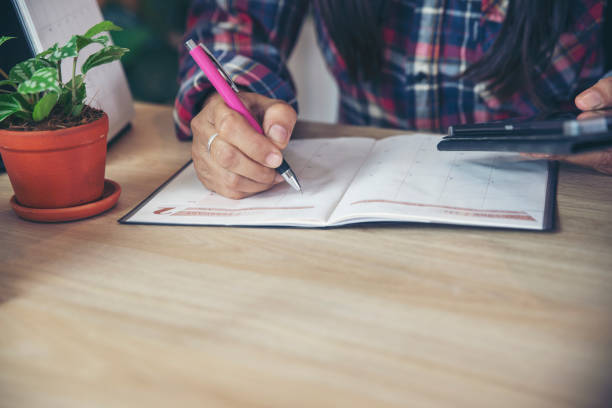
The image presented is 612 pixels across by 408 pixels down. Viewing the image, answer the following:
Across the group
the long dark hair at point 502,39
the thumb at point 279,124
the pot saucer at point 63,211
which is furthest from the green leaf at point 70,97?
the long dark hair at point 502,39

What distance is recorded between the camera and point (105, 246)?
0.55 meters

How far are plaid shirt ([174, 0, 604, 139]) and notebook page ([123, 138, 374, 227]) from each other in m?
0.20

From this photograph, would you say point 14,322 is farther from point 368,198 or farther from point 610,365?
point 610,365

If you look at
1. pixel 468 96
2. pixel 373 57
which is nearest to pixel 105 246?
pixel 373 57

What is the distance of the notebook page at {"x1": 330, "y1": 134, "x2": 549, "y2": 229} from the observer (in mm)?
552

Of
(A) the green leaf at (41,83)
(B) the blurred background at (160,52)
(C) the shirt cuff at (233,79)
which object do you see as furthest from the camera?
(B) the blurred background at (160,52)

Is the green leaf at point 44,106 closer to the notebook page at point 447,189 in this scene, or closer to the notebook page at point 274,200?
the notebook page at point 274,200

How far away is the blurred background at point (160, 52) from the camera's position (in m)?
2.17

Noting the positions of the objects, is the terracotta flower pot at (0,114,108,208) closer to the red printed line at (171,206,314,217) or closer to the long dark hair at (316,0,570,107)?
the red printed line at (171,206,314,217)

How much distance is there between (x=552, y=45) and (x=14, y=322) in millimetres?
941

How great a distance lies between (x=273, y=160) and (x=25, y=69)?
0.97ft

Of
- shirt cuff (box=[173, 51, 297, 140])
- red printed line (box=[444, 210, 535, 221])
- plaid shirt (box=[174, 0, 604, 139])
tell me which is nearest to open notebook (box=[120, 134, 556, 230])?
red printed line (box=[444, 210, 535, 221])

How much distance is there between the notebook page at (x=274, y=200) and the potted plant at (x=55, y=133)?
0.09 m

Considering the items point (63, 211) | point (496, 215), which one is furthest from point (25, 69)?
point (496, 215)
